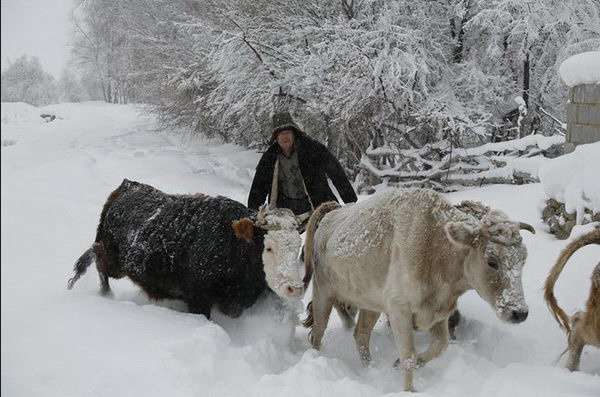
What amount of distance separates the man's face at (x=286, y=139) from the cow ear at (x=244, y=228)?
126 centimetres

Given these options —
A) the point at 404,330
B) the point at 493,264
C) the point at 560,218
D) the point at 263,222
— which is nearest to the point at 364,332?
the point at 404,330

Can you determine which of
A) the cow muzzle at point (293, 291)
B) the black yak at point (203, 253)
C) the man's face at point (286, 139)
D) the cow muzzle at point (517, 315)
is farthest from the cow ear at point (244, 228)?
the cow muzzle at point (517, 315)

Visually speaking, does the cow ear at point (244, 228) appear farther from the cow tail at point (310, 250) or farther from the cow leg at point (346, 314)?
the cow leg at point (346, 314)

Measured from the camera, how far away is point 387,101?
12383mm

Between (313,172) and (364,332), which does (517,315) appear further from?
(313,172)

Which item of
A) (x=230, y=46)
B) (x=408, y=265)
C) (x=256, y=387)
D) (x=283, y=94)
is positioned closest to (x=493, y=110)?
(x=283, y=94)

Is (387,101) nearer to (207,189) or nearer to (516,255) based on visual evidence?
(207,189)

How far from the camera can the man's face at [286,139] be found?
542 centimetres

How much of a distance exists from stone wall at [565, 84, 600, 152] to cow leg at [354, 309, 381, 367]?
3689mm

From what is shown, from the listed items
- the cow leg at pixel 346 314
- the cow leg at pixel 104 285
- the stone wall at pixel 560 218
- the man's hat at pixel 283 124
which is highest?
the man's hat at pixel 283 124

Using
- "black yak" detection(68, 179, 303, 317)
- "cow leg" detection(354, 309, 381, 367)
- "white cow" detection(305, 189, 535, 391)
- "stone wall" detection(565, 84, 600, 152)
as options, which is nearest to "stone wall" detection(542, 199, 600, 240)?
"stone wall" detection(565, 84, 600, 152)

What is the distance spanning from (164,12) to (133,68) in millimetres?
2963

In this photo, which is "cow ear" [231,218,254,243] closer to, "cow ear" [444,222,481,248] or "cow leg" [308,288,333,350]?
"cow leg" [308,288,333,350]

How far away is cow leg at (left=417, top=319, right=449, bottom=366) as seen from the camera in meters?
3.98
